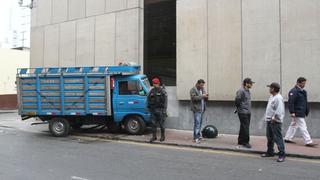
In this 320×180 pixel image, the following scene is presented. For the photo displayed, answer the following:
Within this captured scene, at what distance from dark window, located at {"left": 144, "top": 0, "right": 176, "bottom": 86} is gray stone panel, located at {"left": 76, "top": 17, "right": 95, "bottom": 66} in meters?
2.63

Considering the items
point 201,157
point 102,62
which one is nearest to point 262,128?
point 201,157

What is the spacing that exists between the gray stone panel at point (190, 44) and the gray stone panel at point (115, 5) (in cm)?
285

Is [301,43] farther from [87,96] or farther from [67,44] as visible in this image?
[67,44]

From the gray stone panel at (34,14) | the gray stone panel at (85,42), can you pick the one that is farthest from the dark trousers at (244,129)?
the gray stone panel at (34,14)

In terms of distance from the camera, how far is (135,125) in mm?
14203

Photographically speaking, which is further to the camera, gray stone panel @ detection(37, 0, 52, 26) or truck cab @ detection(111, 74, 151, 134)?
gray stone panel @ detection(37, 0, 52, 26)

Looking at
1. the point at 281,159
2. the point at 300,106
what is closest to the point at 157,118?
the point at 300,106

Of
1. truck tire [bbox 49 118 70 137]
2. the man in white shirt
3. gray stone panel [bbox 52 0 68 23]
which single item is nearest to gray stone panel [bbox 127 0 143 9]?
gray stone panel [bbox 52 0 68 23]

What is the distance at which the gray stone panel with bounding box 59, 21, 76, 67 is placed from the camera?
19211mm

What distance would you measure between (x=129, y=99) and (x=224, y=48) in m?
3.66

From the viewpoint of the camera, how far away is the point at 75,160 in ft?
31.4

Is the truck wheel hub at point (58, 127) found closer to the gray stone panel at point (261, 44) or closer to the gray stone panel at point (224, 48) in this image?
the gray stone panel at point (224, 48)

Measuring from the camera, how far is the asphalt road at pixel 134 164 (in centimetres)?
791

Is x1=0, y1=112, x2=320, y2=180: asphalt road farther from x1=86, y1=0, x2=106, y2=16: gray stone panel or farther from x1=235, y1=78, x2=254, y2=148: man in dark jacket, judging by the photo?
x1=86, y1=0, x2=106, y2=16: gray stone panel
